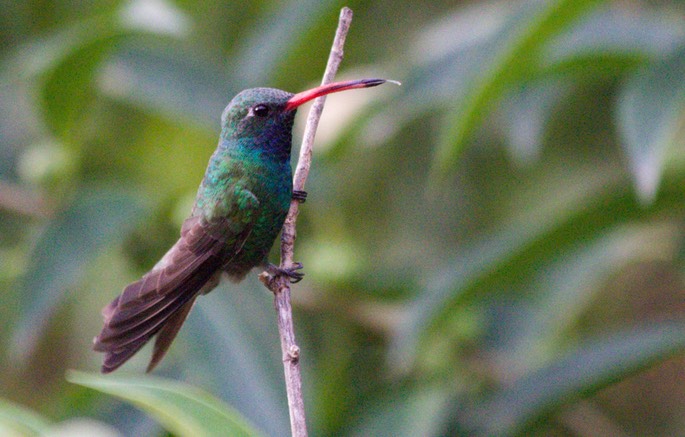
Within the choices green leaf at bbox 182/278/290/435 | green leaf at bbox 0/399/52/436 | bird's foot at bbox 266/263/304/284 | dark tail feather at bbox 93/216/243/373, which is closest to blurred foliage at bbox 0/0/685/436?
green leaf at bbox 182/278/290/435

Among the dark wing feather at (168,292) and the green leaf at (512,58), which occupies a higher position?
the green leaf at (512,58)

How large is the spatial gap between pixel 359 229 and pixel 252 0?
1.08 m

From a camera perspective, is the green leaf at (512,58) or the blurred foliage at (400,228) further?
the blurred foliage at (400,228)

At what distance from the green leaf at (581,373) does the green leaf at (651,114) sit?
0.39m

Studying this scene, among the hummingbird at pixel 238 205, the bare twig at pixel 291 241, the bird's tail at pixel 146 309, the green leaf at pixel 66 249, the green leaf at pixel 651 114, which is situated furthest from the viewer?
the green leaf at pixel 66 249

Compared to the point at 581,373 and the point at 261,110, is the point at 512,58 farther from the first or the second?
the point at 581,373

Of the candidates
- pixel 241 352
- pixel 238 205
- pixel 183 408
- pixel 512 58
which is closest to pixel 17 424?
pixel 183 408

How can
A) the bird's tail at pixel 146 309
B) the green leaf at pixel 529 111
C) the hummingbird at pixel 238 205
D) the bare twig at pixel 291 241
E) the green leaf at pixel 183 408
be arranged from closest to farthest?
the green leaf at pixel 183 408, the bare twig at pixel 291 241, the bird's tail at pixel 146 309, the hummingbird at pixel 238 205, the green leaf at pixel 529 111

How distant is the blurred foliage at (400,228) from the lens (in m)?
2.31

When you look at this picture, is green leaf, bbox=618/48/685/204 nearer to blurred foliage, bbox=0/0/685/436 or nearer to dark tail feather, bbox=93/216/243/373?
blurred foliage, bbox=0/0/685/436

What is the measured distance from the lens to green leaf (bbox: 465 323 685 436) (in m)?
2.32

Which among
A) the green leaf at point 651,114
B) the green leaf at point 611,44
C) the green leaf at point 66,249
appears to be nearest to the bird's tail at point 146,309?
the green leaf at point 66,249

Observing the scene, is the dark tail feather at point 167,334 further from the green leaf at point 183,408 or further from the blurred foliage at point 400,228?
the green leaf at point 183,408

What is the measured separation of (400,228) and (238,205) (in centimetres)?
176
